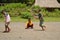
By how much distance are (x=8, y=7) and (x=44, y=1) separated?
7543mm

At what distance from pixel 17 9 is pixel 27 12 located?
179 centimetres

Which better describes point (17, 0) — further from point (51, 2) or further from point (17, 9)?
point (17, 9)

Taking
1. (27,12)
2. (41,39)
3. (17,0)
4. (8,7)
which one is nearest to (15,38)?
(41,39)

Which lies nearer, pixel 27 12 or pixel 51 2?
pixel 27 12

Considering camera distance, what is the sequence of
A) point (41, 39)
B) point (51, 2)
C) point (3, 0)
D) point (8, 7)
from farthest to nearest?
point (3, 0)
point (51, 2)
point (8, 7)
point (41, 39)

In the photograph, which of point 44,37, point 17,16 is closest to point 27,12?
point 17,16

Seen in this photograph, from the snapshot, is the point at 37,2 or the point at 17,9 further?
the point at 37,2

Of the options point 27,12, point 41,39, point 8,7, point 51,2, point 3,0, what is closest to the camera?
point 41,39

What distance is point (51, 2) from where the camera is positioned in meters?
32.4

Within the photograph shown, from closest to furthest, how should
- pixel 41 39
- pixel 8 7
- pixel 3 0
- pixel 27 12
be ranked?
pixel 41 39, pixel 27 12, pixel 8 7, pixel 3 0

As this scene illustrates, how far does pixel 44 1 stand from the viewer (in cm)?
Answer: 3256

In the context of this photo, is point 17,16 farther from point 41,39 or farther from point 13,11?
point 41,39

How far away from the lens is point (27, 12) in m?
24.5

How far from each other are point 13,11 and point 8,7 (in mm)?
1095
